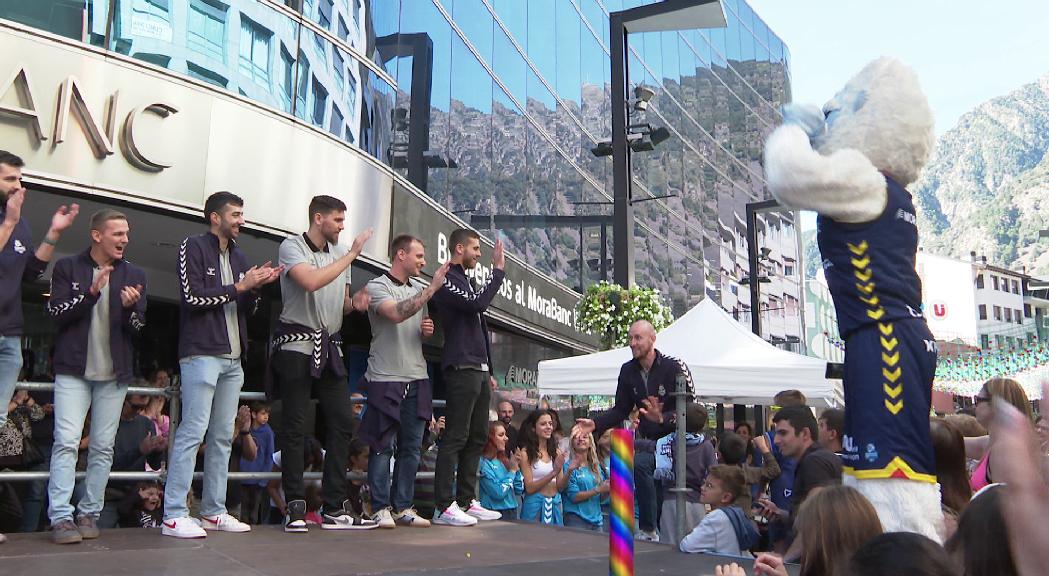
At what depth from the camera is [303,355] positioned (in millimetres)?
5586

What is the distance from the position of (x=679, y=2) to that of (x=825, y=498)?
43.2 feet

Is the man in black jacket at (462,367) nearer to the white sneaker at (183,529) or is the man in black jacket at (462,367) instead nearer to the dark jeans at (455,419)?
the dark jeans at (455,419)

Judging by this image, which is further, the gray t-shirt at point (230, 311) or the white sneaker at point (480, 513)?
the white sneaker at point (480, 513)

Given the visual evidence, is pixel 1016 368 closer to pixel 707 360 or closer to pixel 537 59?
pixel 537 59

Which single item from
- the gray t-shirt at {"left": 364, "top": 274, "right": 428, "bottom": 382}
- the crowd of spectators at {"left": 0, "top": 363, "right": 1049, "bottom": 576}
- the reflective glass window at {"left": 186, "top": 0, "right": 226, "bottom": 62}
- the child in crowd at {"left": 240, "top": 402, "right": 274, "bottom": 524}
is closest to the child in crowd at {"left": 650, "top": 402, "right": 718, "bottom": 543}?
the crowd of spectators at {"left": 0, "top": 363, "right": 1049, "bottom": 576}

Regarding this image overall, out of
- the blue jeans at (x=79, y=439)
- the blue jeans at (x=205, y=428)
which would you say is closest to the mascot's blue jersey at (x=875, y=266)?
the blue jeans at (x=205, y=428)

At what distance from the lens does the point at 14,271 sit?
4781 mm

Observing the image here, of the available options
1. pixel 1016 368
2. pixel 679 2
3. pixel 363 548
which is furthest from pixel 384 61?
pixel 1016 368

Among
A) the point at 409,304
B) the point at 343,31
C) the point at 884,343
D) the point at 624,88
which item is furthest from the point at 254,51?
the point at 884,343

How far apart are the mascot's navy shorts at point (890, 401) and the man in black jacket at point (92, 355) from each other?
385cm

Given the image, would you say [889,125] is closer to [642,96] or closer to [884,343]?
[884,343]

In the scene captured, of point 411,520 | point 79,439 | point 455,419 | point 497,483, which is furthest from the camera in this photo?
point 497,483

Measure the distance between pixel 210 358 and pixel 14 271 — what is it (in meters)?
1.11

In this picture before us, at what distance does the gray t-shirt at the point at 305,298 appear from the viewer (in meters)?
5.62
